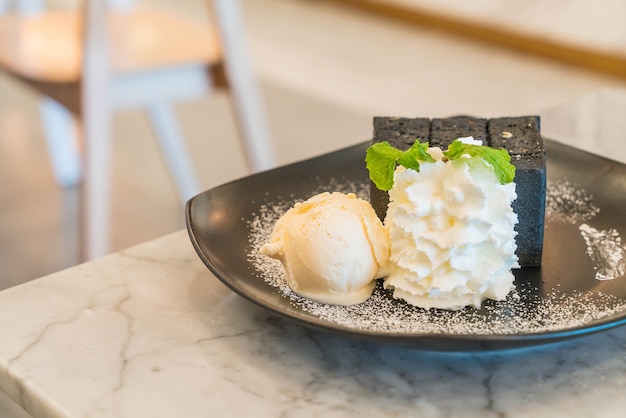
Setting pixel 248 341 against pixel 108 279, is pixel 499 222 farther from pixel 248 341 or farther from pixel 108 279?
pixel 108 279

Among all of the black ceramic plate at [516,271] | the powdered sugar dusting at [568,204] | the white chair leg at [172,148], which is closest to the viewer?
the black ceramic plate at [516,271]

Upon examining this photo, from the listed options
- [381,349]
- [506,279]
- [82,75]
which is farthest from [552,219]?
[82,75]

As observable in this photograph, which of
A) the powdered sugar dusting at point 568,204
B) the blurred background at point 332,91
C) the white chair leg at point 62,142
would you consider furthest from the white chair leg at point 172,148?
the powdered sugar dusting at point 568,204

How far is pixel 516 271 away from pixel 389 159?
17 cm

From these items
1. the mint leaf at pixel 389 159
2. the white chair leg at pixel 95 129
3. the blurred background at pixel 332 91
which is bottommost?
the blurred background at pixel 332 91

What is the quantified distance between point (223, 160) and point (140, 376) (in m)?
2.15

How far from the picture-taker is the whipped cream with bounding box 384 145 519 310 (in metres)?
0.75

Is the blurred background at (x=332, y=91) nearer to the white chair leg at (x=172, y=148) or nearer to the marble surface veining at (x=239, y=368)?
the white chair leg at (x=172, y=148)

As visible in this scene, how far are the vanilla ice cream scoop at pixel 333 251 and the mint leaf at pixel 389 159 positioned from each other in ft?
0.14

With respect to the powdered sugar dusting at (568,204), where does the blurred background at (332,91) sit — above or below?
below

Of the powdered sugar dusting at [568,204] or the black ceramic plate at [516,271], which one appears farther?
the powdered sugar dusting at [568,204]

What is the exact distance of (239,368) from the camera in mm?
727

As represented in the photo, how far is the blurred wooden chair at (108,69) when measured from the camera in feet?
5.80

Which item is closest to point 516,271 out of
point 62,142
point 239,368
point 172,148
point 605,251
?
point 605,251
